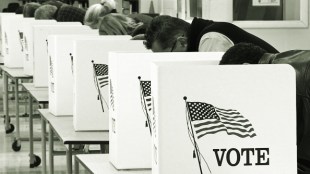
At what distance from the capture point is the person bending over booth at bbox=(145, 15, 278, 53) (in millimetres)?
3189

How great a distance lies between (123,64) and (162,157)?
73cm

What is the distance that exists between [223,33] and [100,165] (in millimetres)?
743

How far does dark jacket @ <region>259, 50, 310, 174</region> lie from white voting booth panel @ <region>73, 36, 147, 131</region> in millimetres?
1360

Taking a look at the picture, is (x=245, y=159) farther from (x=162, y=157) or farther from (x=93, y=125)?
(x=93, y=125)

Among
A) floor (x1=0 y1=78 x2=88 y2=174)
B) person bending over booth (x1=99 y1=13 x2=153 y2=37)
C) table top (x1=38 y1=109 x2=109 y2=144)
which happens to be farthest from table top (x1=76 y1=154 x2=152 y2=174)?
floor (x1=0 y1=78 x2=88 y2=174)

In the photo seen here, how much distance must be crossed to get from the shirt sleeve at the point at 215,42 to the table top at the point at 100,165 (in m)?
0.59

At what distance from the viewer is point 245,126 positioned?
2.11 m

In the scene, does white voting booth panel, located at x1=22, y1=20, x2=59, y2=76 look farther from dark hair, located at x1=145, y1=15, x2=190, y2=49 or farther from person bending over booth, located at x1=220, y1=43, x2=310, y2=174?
person bending over booth, located at x1=220, y1=43, x2=310, y2=174

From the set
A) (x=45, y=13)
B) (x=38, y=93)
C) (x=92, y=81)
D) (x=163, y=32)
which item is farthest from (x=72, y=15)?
(x=163, y=32)

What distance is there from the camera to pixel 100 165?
2.88 metres

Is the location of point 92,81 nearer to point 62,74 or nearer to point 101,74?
point 101,74

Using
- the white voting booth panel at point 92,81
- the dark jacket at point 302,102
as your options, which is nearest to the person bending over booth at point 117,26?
the white voting booth panel at point 92,81

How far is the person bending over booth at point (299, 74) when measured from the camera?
7.16 ft

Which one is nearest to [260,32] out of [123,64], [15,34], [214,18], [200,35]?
[214,18]
